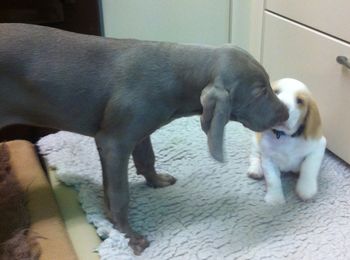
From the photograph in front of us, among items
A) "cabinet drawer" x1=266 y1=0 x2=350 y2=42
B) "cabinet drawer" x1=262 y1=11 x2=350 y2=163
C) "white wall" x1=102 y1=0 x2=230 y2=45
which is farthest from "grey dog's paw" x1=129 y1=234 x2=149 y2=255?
"white wall" x1=102 y1=0 x2=230 y2=45

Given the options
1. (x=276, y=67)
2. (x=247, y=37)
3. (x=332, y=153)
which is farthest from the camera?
(x=247, y=37)

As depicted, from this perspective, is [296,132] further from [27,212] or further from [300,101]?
[27,212]

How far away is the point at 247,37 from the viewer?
5.90ft

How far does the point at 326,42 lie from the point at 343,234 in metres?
0.53

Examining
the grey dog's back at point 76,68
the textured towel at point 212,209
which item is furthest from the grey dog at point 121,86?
the textured towel at point 212,209

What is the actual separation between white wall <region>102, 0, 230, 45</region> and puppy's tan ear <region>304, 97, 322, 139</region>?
77cm

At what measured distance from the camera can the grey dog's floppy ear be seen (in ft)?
3.10

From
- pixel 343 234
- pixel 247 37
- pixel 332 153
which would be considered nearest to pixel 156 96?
pixel 343 234

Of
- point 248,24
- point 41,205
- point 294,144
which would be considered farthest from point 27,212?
point 248,24

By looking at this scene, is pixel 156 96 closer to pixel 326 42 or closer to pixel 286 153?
pixel 286 153

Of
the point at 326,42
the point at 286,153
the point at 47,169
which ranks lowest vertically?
the point at 47,169

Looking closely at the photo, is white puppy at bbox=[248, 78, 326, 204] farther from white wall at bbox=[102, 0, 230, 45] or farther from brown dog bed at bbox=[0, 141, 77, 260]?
white wall at bbox=[102, 0, 230, 45]

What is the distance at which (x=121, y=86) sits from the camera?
1008mm

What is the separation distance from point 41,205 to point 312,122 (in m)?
0.72
